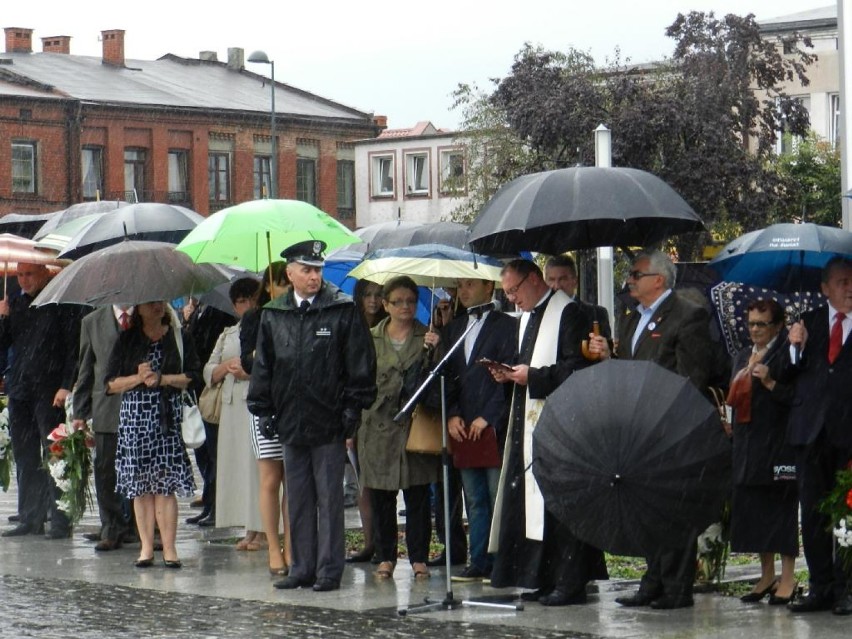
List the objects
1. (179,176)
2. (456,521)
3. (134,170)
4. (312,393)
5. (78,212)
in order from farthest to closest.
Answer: (179,176), (134,170), (78,212), (456,521), (312,393)

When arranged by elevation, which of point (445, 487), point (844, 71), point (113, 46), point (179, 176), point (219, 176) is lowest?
point (445, 487)

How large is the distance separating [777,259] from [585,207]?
130 centimetres

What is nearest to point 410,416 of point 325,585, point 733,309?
point 325,585

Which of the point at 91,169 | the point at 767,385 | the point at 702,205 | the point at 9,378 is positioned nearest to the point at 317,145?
the point at 91,169

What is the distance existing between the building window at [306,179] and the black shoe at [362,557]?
65333mm

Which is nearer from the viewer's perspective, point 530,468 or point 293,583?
point 530,468

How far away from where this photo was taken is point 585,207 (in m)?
10.2

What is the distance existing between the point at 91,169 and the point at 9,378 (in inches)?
2244

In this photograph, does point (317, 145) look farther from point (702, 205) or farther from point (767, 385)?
point (767, 385)

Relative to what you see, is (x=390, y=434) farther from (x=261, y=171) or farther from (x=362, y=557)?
(x=261, y=171)

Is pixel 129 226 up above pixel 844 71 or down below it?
below

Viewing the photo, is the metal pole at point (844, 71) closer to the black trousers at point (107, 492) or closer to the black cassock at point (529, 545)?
the black cassock at point (529, 545)

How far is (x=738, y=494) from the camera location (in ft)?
34.4

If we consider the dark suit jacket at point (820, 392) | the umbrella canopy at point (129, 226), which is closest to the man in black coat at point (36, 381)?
the umbrella canopy at point (129, 226)
